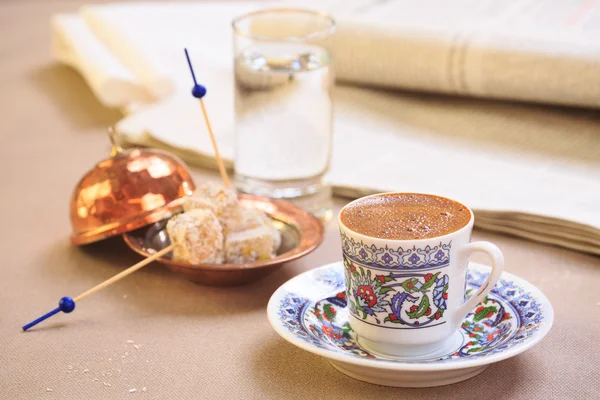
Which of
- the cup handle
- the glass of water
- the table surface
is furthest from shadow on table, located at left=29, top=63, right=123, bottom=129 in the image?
the cup handle

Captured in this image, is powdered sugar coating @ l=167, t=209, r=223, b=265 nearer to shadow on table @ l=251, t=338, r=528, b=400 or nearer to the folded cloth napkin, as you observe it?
shadow on table @ l=251, t=338, r=528, b=400

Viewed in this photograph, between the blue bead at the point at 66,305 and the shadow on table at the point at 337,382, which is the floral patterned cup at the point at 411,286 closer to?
the shadow on table at the point at 337,382

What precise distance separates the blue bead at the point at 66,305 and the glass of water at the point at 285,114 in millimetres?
279

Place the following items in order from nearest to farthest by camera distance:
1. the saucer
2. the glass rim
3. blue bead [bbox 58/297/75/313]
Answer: the saucer
blue bead [bbox 58/297/75/313]
the glass rim

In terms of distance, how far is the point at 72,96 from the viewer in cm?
127

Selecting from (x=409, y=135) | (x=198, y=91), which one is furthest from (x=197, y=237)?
(x=409, y=135)

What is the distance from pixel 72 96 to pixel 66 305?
0.70 metres

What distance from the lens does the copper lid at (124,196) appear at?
0.73 metres

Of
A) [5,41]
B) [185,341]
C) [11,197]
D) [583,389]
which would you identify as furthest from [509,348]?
[5,41]

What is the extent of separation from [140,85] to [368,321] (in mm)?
738

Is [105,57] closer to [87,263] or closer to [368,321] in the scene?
[87,263]

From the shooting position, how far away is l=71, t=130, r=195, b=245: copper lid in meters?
0.73

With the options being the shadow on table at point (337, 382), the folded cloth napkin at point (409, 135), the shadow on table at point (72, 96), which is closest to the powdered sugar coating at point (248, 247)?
the shadow on table at point (337, 382)

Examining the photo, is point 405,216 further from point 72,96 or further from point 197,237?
point 72,96
